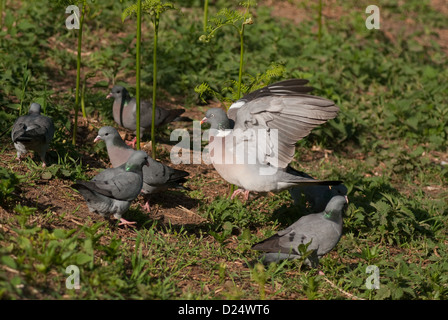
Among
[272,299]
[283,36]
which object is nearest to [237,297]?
[272,299]

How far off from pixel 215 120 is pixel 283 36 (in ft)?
16.2

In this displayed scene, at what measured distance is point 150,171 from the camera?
5.87 metres

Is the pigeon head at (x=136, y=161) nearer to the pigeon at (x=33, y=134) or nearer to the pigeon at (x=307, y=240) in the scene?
the pigeon at (x=33, y=134)

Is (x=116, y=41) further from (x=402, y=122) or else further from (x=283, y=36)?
(x=402, y=122)

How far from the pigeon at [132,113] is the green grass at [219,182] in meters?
0.25

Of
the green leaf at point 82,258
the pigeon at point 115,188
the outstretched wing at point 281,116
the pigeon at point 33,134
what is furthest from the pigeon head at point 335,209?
the pigeon at point 33,134

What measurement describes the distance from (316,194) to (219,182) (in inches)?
49.6

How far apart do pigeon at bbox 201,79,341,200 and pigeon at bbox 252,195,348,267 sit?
36cm

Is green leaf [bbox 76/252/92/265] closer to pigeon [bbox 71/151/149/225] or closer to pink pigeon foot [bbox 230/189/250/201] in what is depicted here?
pigeon [bbox 71/151/149/225]

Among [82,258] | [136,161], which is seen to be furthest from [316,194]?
[82,258]

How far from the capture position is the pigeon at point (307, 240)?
5.03 metres

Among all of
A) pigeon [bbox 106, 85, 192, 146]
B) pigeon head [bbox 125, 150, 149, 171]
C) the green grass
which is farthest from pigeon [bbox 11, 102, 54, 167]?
pigeon [bbox 106, 85, 192, 146]

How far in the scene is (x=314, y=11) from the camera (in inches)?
470

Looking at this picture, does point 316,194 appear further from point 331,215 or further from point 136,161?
point 136,161
